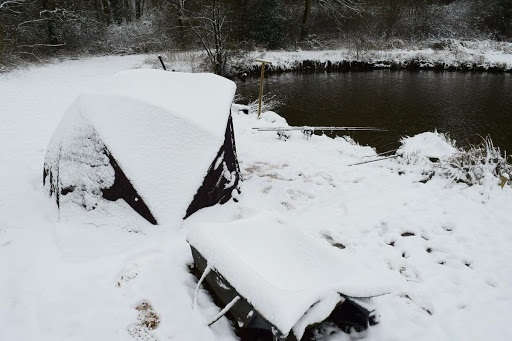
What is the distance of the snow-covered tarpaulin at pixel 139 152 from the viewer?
15.8 feet

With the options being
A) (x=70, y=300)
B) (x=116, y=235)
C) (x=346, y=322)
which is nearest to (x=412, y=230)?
(x=346, y=322)

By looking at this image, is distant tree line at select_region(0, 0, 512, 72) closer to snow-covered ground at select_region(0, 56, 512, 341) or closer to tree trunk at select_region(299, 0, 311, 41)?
tree trunk at select_region(299, 0, 311, 41)

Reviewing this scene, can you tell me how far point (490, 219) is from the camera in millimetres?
5785

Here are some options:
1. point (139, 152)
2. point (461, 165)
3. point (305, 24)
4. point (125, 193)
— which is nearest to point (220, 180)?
point (139, 152)

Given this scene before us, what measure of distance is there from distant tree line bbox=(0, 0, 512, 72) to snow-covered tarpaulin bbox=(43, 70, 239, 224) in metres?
14.4

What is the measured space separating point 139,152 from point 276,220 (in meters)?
2.16

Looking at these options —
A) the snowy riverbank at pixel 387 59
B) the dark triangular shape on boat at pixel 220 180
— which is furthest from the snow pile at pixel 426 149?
the snowy riverbank at pixel 387 59

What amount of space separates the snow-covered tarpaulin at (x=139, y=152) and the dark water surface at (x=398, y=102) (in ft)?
26.1

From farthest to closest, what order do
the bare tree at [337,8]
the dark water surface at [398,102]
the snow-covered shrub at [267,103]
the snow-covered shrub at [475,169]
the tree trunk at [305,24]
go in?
1. the bare tree at [337,8]
2. the tree trunk at [305,24]
3. the snow-covered shrub at [267,103]
4. the dark water surface at [398,102]
5. the snow-covered shrub at [475,169]

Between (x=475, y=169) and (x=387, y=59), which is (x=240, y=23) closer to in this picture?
(x=387, y=59)

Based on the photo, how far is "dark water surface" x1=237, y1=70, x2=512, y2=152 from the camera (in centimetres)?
1309

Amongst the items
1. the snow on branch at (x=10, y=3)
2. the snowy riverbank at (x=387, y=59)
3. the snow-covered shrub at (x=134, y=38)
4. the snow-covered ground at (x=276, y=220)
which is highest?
the snow on branch at (x=10, y=3)

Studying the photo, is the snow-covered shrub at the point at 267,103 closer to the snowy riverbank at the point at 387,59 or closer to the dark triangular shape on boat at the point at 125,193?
the snowy riverbank at the point at 387,59

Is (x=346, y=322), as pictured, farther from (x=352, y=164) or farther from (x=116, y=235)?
(x=352, y=164)
